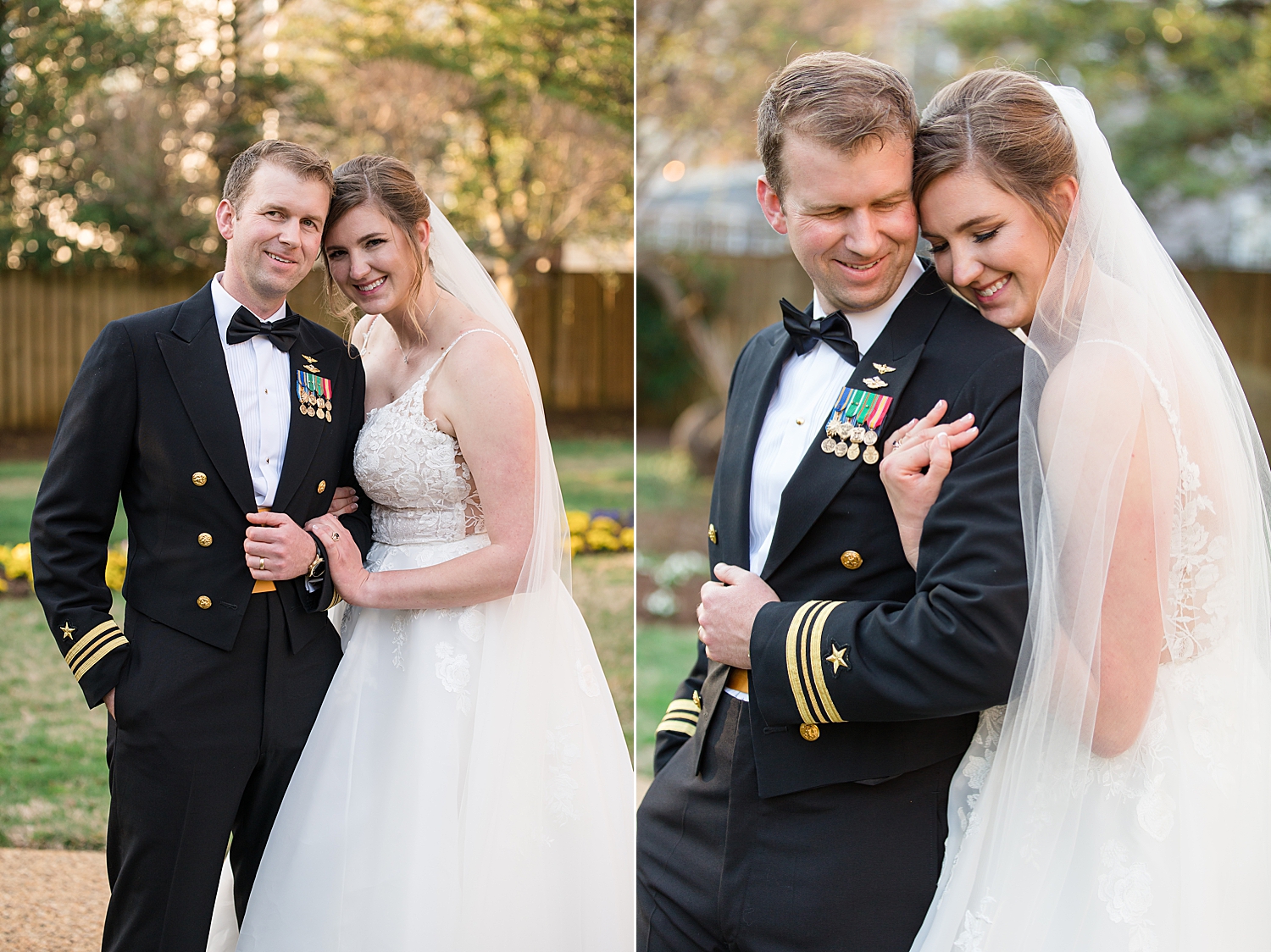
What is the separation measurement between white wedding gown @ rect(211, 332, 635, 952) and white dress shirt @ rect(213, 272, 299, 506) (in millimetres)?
233

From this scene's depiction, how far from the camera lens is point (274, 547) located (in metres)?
2.49

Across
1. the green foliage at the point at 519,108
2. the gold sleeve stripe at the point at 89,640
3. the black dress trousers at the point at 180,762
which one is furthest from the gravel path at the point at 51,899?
the green foliage at the point at 519,108

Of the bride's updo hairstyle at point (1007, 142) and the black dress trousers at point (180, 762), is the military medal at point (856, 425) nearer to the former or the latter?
the bride's updo hairstyle at point (1007, 142)

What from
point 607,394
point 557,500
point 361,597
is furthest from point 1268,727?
point 607,394

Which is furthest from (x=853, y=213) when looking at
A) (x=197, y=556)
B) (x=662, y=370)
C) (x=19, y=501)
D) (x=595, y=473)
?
(x=662, y=370)

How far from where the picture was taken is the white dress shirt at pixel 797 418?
2.14 m

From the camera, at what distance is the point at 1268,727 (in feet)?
6.58

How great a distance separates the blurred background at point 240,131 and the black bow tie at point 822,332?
21.9 feet

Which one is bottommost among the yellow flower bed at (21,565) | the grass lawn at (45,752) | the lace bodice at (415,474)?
the grass lawn at (45,752)

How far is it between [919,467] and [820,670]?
1.28 ft

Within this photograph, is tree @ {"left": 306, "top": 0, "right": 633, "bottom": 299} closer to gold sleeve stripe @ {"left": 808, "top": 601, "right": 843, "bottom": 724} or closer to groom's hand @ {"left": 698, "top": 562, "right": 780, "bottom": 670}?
groom's hand @ {"left": 698, "top": 562, "right": 780, "bottom": 670}

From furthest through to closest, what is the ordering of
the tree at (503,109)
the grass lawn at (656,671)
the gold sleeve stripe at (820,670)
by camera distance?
the tree at (503,109), the grass lawn at (656,671), the gold sleeve stripe at (820,670)

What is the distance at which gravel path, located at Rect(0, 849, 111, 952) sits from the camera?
363cm

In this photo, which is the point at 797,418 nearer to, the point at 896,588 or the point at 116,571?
the point at 896,588
